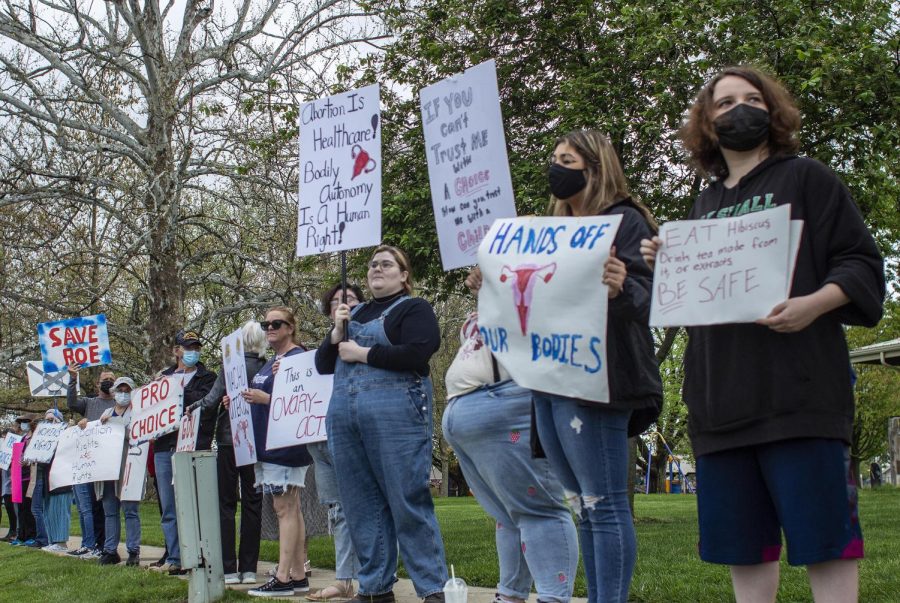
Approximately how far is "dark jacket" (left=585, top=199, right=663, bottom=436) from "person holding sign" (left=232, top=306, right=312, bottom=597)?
156 inches

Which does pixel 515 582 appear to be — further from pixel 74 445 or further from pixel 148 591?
pixel 74 445

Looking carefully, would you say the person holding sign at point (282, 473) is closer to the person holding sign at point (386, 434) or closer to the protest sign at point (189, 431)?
the protest sign at point (189, 431)

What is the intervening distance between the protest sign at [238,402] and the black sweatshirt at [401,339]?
193cm

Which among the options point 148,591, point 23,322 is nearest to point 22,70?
point 23,322

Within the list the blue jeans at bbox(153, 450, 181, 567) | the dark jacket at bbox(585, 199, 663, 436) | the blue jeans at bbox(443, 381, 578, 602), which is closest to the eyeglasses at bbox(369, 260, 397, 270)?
the blue jeans at bbox(443, 381, 578, 602)

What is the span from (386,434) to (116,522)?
6219 mm

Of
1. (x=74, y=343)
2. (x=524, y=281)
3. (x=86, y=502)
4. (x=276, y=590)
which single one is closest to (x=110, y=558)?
(x=86, y=502)

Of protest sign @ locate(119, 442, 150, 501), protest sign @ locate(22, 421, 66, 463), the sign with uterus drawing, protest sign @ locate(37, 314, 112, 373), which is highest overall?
protest sign @ locate(37, 314, 112, 373)

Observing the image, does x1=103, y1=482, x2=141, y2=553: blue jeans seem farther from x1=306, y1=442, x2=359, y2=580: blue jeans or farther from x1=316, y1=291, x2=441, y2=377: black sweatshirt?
x1=316, y1=291, x2=441, y2=377: black sweatshirt

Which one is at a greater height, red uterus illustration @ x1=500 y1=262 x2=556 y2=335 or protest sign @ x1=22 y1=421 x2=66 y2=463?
red uterus illustration @ x1=500 y1=262 x2=556 y2=335

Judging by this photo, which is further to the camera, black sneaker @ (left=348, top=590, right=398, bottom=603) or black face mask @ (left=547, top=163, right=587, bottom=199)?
black sneaker @ (left=348, top=590, right=398, bottom=603)

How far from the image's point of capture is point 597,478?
376cm

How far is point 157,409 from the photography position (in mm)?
9375

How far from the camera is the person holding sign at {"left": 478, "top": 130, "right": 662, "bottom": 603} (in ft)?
12.2
